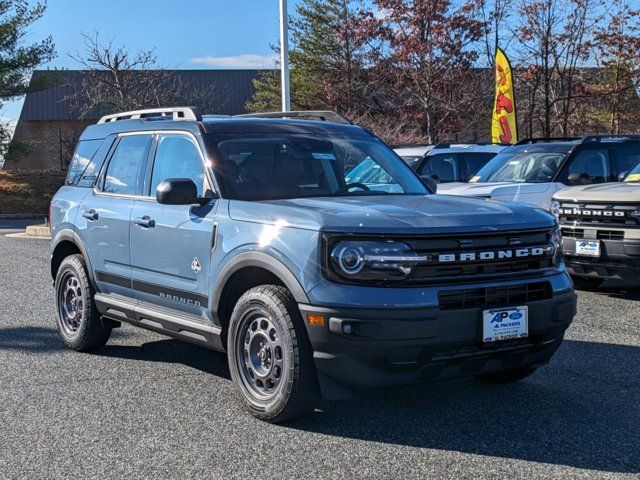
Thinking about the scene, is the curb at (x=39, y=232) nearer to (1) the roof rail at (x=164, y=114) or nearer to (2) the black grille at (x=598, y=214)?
(1) the roof rail at (x=164, y=114)

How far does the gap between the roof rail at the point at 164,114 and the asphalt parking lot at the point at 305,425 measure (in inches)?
76.7

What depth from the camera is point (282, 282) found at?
15.9ft

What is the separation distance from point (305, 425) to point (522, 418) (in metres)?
1.34

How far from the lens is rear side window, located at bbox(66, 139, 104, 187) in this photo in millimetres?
7082

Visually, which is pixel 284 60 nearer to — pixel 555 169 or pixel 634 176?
pixel 555 169

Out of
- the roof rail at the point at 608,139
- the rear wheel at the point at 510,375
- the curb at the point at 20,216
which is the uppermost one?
the roof rail at the point at 608,139

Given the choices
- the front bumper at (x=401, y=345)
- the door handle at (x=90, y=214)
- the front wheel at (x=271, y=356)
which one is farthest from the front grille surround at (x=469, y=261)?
the door handle at (x=90, y=214)

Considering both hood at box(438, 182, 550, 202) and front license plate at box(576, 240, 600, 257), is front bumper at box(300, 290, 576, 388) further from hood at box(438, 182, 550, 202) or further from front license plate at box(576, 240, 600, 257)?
hood at box(438, 182, 550, 202)

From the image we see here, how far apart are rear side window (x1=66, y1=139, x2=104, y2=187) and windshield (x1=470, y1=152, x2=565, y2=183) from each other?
6.49 m

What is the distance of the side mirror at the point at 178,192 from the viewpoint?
534 centimetres

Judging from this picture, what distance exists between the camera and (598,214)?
9.02 m

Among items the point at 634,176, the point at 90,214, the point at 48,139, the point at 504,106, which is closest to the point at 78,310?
the point at 90,214

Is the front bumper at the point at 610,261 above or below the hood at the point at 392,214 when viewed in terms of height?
below

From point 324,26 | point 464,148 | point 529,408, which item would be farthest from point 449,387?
point 324,26
